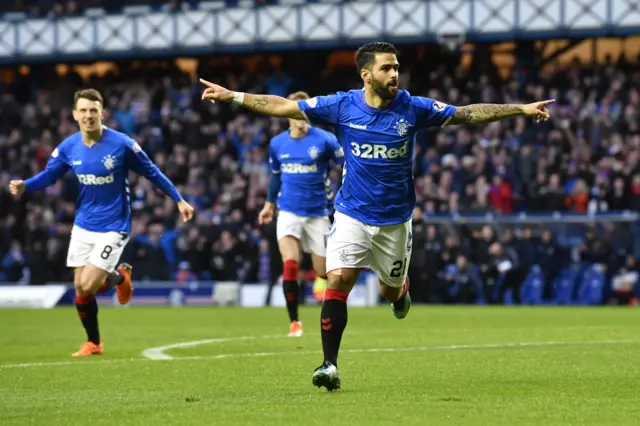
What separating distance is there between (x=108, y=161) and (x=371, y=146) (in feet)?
15.8

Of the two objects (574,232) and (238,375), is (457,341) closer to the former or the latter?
(238,375)

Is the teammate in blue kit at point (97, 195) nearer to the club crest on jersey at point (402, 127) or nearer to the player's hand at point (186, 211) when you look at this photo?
the player's hand at point (186, 211)

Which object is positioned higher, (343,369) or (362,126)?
(362,126)

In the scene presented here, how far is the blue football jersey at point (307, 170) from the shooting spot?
54.5 feet

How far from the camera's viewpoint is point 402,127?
31.3ft

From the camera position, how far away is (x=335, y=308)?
31.1ft

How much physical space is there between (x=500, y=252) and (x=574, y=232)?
160cm

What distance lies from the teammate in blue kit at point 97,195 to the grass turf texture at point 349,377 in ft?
2.46

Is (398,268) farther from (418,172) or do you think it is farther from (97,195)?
(418,172)

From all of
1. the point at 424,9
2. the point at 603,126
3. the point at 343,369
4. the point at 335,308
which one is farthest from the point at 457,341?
the point at 424,9

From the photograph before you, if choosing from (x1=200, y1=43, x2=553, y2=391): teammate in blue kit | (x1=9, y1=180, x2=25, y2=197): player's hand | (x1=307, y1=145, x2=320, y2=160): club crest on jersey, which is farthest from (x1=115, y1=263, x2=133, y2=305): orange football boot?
(x1=200, y1=43, x2=553, y2=391): teammate in blue kit

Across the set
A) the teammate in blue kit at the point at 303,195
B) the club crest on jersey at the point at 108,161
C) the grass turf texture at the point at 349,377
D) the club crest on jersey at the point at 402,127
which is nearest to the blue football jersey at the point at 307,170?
the teammate in blue kit at the point at 303,195

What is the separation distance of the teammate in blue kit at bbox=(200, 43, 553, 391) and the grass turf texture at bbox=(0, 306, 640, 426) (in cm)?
92

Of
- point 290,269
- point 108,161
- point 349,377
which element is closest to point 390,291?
point 349,377
